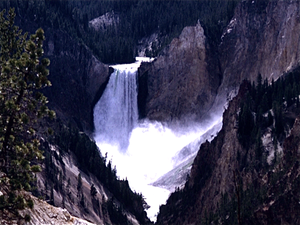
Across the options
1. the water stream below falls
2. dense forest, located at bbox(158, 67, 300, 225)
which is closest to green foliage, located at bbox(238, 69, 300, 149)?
dense forest, located at bbox(158, 67, 300, 225)

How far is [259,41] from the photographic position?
144000 millimetres

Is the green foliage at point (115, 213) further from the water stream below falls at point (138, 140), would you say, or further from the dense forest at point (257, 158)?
the water stream below falls at point (138, 140)

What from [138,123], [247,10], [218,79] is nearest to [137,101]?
[138,123]

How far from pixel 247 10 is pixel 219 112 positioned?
1984 centimetres

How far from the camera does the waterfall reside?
511ft

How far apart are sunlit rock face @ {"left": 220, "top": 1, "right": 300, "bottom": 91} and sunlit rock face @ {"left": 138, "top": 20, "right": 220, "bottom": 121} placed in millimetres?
3369

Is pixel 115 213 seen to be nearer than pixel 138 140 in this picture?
Yes

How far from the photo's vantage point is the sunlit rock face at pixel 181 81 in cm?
15062

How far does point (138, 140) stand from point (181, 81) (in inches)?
525

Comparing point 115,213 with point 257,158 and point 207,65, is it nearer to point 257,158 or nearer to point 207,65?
point 257,158

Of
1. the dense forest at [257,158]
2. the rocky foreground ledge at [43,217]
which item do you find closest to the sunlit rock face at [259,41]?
the dense forest at [257,158]

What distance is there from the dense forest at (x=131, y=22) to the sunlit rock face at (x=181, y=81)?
140 inches

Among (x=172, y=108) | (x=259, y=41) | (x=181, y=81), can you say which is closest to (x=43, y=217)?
(x=259, y=41)

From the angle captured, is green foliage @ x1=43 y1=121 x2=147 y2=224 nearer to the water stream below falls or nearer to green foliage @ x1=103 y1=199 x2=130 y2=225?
green foliage @ x1=103 y1=199 x2=130 y2=225
